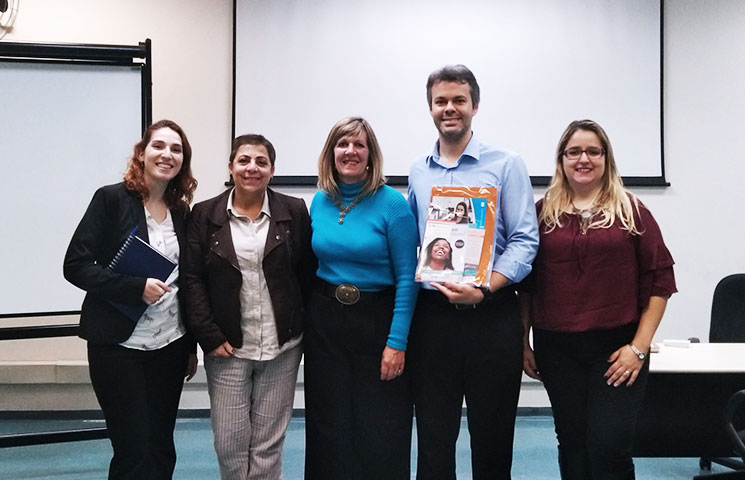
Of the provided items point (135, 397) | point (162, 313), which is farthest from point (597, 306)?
point (135, 397)

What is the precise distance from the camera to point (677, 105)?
3.91 meters

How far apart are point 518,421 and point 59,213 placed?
320 cm

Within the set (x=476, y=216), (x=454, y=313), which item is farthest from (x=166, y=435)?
(x=476, y=216)

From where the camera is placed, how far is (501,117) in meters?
3.85

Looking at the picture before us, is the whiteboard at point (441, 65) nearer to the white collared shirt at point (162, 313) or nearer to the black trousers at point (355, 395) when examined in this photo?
the white collared shirt at point (162, 313)

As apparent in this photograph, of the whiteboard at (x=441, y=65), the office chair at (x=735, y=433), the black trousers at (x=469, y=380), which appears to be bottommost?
the office chair at (x=735, y=433)

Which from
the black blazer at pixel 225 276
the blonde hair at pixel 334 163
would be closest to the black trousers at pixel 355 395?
the black blazer at pixel 225 276

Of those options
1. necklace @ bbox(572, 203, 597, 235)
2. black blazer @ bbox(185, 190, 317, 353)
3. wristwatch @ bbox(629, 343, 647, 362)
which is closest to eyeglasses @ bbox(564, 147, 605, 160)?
necklace @ bbox(572, 203, 597, 235)

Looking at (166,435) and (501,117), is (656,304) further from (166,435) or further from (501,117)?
(501,117)

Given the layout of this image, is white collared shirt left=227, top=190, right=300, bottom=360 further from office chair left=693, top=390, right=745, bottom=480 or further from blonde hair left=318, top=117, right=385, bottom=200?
office chair left=693, top=390, right=745, bottom=480

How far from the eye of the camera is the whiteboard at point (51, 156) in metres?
3.04

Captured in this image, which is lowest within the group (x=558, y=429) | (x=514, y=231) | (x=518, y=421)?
(x=518, y=421)

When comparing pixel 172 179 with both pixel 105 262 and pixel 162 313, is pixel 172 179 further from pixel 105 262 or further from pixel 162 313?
pixel 162 313

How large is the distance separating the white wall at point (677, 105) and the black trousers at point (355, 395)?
2.00 metres
